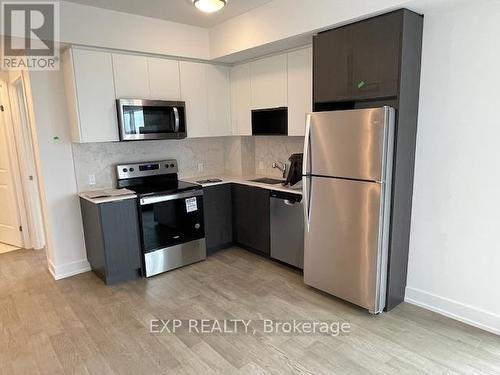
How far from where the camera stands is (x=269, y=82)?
372cm

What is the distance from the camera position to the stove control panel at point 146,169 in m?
3.71

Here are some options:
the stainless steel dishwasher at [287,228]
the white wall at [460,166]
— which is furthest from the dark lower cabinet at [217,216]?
the white wall at [460,166]

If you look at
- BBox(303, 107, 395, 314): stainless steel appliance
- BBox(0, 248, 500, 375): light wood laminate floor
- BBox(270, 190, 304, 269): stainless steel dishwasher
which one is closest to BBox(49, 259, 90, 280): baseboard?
BBox(0, 248, 500, 375): light wood laminate floor

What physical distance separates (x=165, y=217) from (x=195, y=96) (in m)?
1.53

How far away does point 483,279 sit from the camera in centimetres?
245

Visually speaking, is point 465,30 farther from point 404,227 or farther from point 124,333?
point 124,333

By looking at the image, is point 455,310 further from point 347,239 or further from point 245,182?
point 245,182

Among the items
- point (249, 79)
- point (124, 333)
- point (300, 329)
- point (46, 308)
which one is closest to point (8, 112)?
point (46, 308)

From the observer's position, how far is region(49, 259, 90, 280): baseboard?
3.49 metres

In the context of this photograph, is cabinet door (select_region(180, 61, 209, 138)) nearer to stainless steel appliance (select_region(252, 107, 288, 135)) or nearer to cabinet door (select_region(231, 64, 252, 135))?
cabinet door (select_region(231, 64, 252, 135))

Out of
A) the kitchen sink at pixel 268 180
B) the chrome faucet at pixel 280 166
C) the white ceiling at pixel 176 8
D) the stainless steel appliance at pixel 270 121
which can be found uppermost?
the white ceiling at pixel 176 8

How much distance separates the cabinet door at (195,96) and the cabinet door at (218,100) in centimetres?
6

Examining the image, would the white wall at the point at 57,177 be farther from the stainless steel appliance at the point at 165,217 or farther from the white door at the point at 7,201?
the white door at the point at 7,201

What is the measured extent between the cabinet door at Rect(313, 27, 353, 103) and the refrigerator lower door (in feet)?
2.43
